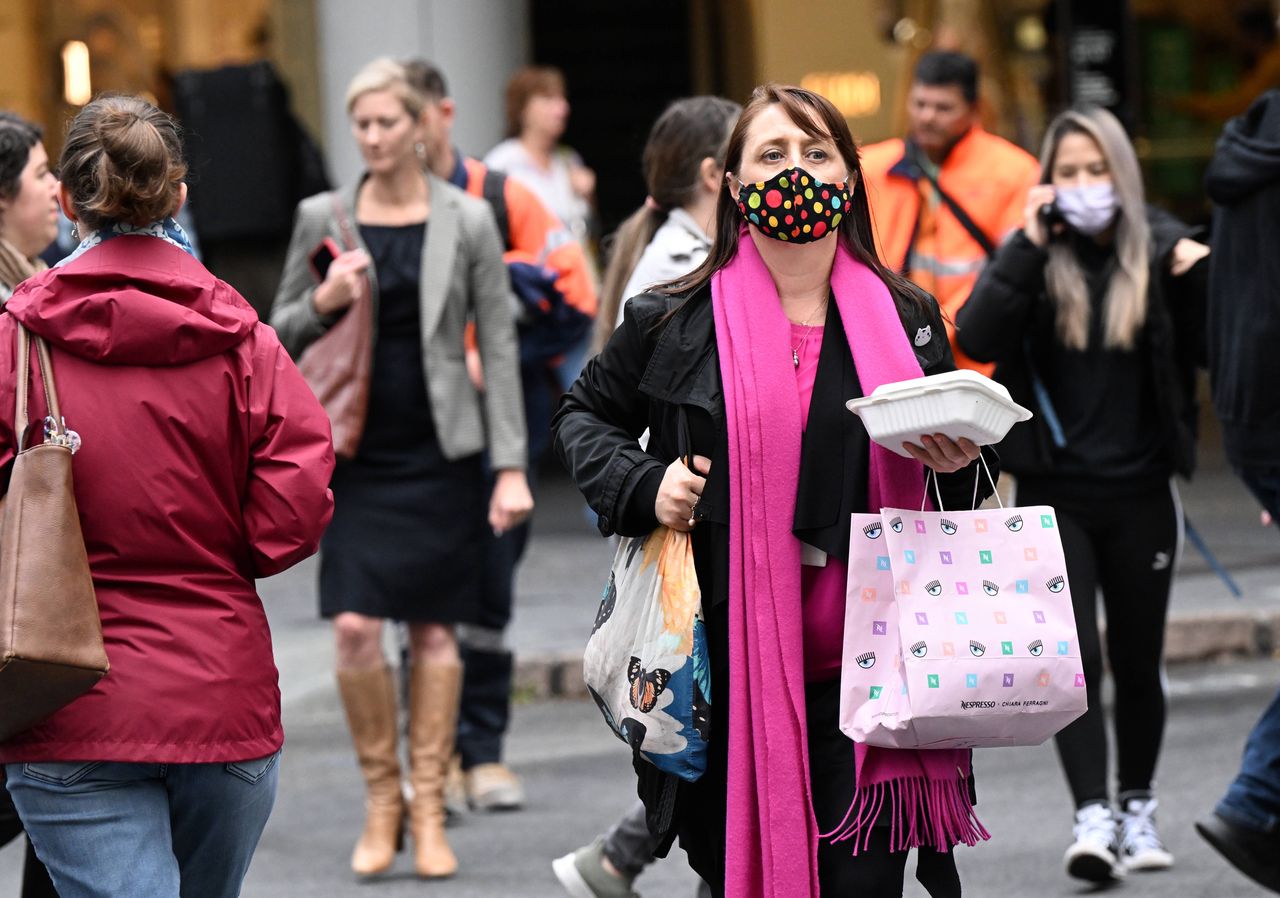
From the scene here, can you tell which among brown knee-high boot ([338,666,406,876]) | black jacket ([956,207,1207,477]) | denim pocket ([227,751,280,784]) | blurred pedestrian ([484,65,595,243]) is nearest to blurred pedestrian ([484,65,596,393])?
blurred pedestrian ([484,65,595,243])

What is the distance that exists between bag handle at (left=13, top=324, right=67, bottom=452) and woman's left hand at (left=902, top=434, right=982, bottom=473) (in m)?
1.43

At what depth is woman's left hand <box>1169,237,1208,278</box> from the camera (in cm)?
585

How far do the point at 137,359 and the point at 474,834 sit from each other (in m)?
3.36

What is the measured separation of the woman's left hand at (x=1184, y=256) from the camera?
19.2ft

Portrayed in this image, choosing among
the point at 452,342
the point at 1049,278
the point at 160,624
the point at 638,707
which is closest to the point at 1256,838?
the point at 1049,278

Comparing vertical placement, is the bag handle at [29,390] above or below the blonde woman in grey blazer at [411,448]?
above

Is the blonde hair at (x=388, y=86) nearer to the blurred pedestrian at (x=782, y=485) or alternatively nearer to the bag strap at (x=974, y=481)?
the blurred pedestrian at (x=782, y=485)

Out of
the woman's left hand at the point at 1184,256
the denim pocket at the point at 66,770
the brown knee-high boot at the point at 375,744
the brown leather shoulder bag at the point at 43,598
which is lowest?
the brown knee-high boot at the point at 375,744

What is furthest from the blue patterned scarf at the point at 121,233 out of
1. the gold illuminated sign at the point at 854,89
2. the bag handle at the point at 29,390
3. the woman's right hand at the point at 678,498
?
the gold illuminated sign at the point at 854,89

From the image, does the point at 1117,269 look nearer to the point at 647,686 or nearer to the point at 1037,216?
the point at 1037,216

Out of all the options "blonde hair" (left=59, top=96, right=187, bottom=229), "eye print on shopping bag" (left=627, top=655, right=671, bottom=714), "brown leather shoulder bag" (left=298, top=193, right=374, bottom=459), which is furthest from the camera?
"brown leather shoulder bag" (left=298, top=193, right=374, bottom=459)

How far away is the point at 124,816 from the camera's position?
11.4 ft

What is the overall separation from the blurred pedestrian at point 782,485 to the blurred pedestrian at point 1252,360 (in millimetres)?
1665

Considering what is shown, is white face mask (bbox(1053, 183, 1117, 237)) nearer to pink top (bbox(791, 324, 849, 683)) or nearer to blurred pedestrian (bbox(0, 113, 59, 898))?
pink top (bbox(791, 324, 849, 683))
